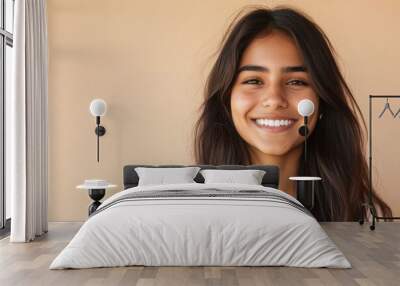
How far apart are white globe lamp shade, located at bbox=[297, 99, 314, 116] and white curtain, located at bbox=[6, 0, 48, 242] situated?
9.65 ft

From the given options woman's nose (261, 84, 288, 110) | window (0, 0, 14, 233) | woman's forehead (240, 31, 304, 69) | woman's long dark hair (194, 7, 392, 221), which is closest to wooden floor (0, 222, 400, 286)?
window (0, 0, 14, 233)

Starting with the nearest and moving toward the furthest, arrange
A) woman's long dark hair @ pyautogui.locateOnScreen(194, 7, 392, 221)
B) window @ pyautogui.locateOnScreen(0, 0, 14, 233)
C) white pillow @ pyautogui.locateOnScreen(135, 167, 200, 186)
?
window @ pyautogui.locateOnScreen(0, 0, 14, 233) < white pillow @ pyautogui.locateOnScreen(135, 167, 200, 186) < woman's long dark hair @ pyautogui.locateOnScreen(194, 7, 392, 221)

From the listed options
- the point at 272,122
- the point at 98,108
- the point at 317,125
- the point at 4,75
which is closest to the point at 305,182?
the point at 317,125

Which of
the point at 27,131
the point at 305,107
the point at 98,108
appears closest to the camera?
the point at 27,131

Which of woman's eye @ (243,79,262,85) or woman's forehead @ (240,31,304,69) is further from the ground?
woman's forehead @ (240,31,304,69)

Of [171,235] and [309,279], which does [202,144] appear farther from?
[309,279]

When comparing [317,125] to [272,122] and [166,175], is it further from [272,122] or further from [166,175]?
[166,175]

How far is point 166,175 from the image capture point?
22.2ft

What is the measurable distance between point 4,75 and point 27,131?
0.96 metres

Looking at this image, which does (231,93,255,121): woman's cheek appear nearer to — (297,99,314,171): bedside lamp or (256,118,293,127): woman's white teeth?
(256,118,293,127): woman's white teeth

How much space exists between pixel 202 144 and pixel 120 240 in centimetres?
290

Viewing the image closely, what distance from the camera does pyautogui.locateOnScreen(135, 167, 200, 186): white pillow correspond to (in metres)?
6.73

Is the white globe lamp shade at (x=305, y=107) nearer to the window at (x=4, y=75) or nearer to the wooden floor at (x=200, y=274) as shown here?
the wooden floor at (x=200, y=274)

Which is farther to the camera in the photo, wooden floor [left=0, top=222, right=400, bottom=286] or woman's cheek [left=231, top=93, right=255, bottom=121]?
woman's cheek [left=231, top=93, right=255, bottom=121]
